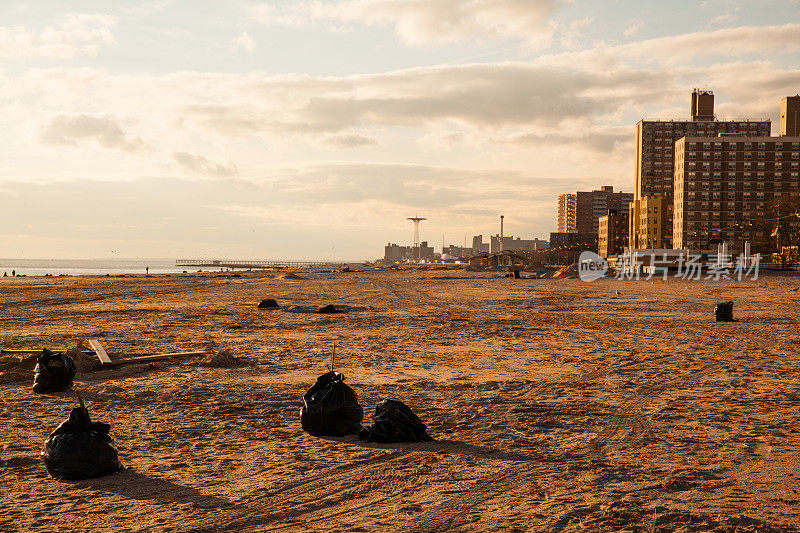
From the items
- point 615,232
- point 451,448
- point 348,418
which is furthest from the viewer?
point 615,232

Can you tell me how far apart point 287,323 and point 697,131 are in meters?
167

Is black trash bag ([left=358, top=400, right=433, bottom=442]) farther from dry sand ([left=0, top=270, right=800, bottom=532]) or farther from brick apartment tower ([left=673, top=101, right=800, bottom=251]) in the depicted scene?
brick apartment tower ([left=673, top=101, right=800, bottom=251])

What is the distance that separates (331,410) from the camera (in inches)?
274

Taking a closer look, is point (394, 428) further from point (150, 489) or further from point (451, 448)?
point (150, 489)

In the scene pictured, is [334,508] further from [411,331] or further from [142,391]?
[411,331]

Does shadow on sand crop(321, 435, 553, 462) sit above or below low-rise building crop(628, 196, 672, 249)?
below

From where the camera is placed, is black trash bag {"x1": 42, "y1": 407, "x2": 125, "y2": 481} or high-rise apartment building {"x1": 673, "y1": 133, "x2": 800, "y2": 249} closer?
black trash bag {"x1": 42, "y1": 407, "x2": 125, "y2": 481}

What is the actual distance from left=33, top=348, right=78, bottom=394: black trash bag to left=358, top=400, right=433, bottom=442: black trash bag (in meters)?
5.29

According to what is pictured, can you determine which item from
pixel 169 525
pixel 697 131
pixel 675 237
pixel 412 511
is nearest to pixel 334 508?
pixel 412 511

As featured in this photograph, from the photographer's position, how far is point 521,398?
9070 mm

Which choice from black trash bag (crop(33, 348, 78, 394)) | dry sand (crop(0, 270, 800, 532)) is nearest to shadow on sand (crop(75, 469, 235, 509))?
dry sand (crop(0, 270, 800, 532))

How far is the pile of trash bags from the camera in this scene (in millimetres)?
6812

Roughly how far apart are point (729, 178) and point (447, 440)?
132412 millimetres

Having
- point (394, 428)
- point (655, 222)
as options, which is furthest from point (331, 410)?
point (655, 222)
